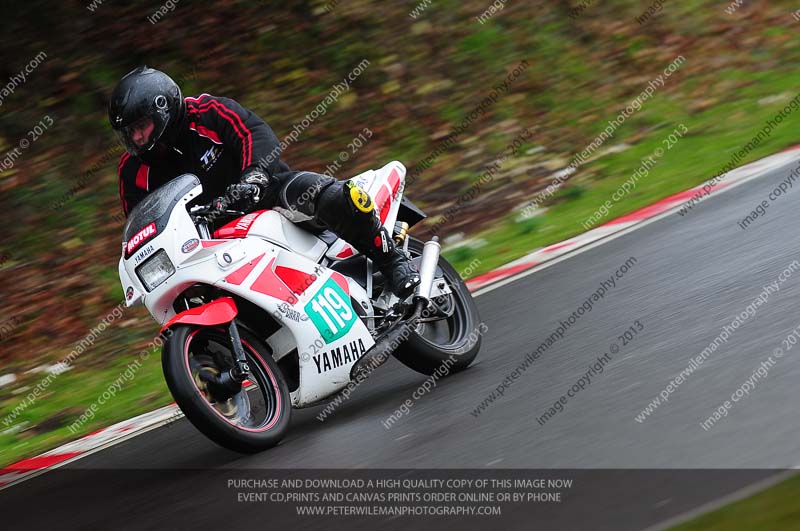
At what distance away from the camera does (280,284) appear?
19.8 feet

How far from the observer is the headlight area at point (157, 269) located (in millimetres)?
5703

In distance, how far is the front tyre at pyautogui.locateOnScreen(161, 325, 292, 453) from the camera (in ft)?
17.6

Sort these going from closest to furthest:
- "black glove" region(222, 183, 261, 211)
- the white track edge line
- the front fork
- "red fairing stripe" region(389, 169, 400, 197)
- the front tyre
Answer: the front tyre, the front fork, "black glove" region(222, 183, 261, 211), "red fairing stripe" region(389, 169, 400, 197), the white track edge line

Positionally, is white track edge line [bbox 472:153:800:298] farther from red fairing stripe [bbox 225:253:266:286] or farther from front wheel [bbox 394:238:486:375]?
red fairing stripe [bbox 225:253:266:286]

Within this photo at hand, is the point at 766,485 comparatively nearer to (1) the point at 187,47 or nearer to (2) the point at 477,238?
(2) the point at 477,238

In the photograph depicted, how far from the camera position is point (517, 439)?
5.08 metres

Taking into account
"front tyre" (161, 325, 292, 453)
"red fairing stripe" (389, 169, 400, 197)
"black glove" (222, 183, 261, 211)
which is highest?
"black glove" (222, 183, 261, 211)

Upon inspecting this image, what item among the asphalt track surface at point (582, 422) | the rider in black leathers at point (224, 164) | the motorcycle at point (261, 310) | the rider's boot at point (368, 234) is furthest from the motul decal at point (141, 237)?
the asphalt track surface at point (582, 422)

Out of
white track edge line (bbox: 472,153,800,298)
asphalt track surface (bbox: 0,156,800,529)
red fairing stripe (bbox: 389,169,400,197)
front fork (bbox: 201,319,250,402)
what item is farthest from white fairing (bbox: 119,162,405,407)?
white track edge line (bbox: 472,153,800,298)

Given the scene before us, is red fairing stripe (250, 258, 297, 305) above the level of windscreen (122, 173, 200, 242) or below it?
below

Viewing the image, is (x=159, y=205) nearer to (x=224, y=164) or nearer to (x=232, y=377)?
(x=224, y=164)

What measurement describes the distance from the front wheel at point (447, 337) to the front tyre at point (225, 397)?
0.85 metres

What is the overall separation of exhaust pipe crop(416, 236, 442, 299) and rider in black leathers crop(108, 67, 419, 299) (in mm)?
56

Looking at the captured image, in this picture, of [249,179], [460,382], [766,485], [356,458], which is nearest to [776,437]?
[766,485]
